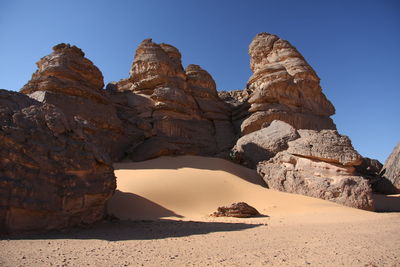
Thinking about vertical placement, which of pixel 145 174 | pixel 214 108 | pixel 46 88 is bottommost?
pixel 145 174

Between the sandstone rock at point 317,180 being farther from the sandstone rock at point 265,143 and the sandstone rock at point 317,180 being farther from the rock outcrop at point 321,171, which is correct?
the sandstone rock at point 265,143

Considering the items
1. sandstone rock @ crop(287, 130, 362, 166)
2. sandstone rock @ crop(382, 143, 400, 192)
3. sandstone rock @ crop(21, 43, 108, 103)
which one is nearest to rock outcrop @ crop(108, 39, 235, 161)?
sandstone rock @ crop(21, 43, 108, 103)

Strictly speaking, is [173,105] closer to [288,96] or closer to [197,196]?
[288,96]

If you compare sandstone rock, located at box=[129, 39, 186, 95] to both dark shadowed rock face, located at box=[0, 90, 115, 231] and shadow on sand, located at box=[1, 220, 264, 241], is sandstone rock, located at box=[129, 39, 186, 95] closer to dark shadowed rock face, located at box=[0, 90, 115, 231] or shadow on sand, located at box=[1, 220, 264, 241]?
dark shadowed rock face, located at box=[0, 90, 115, 231]

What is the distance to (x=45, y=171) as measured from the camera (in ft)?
16.7

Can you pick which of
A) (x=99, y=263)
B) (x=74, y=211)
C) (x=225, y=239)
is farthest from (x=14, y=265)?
(x=225, y=239)

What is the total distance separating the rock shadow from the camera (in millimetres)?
11148

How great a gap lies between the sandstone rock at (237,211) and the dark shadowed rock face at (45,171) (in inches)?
116

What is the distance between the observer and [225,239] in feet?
14.3

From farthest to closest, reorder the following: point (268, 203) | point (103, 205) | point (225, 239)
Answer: point (268, 203) → point (103, 205) → point (225, 239)

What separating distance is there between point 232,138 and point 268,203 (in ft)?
32.3

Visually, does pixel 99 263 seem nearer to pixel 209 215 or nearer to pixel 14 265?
pixel 14 265

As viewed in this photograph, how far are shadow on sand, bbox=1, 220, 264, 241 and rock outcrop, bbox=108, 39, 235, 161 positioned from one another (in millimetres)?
7609

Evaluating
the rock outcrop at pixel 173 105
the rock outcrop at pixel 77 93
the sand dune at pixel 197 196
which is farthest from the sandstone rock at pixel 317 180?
the rock outcrop at pixel 77 93
